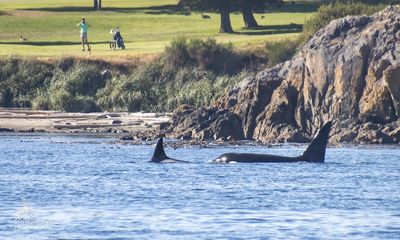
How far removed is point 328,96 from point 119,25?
154ft

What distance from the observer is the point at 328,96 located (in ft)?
167

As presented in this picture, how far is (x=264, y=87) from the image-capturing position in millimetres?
52688

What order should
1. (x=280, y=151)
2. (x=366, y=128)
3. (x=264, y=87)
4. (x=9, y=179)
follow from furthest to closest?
(x=264, y=87)
(x=366, y=128)
(x=280, y=151)
(x=9, y=179)

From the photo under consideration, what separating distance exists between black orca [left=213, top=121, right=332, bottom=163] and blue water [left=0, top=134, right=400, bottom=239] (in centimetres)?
31

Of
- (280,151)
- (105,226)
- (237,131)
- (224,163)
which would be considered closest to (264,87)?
(237,131)

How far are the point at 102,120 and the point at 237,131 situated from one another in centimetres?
864

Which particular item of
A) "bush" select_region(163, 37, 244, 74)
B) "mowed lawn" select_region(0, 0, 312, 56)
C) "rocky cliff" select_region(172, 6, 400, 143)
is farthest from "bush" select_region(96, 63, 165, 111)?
"rocky cliff" select_region(172, 6, 400, 143)

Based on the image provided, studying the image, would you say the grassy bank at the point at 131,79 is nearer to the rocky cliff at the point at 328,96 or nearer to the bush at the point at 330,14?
the bush at the point at 330,14

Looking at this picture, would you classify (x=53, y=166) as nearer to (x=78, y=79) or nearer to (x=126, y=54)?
(x=78, y=79)

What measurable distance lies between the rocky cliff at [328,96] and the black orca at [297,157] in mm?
7790

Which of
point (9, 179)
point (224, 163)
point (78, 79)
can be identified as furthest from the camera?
point (78, 79)

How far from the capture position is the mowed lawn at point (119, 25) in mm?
77250

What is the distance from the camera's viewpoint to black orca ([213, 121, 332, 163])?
130ft

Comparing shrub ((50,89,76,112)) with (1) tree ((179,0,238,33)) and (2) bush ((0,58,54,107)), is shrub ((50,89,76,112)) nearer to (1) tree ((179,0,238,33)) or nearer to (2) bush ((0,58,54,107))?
(2) bush ((0,58,54,107))
